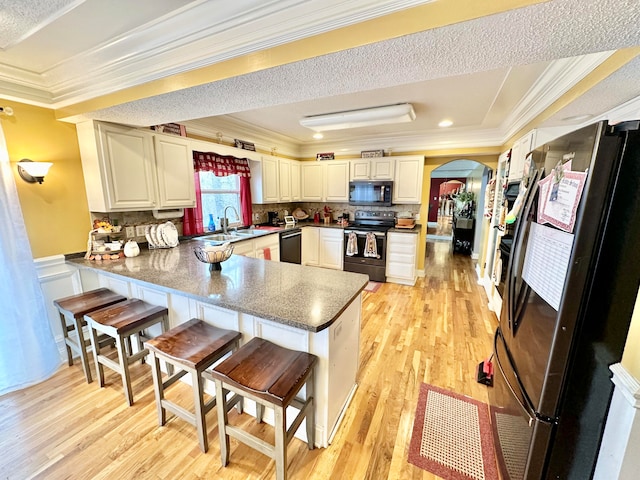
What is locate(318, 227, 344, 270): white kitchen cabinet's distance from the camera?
181 inches

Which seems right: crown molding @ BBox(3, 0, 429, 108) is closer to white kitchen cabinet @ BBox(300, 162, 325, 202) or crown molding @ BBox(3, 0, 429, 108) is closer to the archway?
white kitchen cabinet @ BBox(300, 162, 325, 202)

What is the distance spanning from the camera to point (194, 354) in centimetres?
143

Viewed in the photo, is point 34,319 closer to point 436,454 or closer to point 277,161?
point 436,454

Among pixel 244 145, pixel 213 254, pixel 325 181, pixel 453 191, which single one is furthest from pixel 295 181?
pixel 453 191

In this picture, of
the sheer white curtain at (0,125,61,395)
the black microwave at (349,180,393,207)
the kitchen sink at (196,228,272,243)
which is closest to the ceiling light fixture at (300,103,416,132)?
the black microwave at (349,180,393,207)

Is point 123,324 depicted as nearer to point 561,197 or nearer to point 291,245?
point 561,197

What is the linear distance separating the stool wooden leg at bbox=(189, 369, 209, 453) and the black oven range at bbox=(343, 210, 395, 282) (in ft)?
10.8

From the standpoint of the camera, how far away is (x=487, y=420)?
5.70 feet

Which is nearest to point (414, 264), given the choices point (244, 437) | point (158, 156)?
point (244, 437)

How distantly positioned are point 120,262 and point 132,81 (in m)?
1.53

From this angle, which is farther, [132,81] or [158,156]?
[158,156]

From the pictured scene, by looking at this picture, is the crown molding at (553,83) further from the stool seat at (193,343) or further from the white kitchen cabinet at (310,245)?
the white kitchen cabinet at (310,245)

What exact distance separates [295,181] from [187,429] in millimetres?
4066

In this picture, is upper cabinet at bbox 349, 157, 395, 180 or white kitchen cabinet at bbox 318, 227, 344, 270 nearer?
upper cabinet at bbox 349, 157, 395, 180
